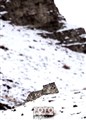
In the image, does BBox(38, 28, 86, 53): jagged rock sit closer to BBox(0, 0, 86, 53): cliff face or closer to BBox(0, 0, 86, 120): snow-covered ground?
BBox(0, 0, 86, 53): cliff face

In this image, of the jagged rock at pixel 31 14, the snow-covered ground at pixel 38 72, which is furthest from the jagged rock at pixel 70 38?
the jagged rock at pixel 31 14

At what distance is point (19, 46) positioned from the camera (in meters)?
36.1

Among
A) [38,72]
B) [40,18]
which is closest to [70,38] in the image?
[40,18]

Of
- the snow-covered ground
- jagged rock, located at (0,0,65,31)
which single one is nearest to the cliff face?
jagged rock, located at (0,0,65,31)

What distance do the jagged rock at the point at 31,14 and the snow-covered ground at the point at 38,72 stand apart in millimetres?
1914

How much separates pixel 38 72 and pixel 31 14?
1735cm

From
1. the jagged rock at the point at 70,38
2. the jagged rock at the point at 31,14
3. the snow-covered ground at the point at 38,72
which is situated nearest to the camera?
the snow-covered ground at the point at 38,72

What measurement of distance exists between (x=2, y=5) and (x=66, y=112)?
37.3 m

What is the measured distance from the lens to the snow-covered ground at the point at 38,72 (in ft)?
42.2

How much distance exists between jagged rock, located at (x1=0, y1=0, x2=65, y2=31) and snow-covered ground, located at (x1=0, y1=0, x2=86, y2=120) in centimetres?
191

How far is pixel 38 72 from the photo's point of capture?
3119 centimetres

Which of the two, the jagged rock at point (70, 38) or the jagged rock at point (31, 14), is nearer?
the jagged rock at point (70, 38)

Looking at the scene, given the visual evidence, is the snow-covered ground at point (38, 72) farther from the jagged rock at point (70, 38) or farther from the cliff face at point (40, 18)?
the cliff face at point (40, 18)

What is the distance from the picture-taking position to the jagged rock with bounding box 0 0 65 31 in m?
46.5
